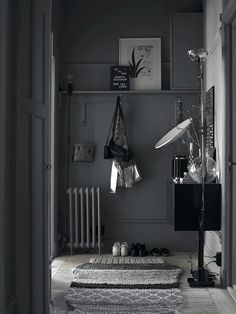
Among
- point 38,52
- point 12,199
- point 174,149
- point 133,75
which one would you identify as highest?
point 133,75

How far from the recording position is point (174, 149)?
16.5 feet

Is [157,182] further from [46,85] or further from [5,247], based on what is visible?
[5,247]

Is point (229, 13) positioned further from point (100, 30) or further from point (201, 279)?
point (201, 279)

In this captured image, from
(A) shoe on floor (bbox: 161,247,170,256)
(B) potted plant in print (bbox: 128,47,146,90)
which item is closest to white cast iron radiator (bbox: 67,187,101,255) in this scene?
(A) shoe on floor (bbox: 161,247,170,256)

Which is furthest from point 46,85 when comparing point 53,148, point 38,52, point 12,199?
point 53,148

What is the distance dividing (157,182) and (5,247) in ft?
11.3

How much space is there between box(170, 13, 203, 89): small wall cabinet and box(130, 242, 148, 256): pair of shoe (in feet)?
6.48

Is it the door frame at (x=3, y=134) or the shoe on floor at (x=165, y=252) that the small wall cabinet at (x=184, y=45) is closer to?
the shoe on floor at (x=165, y=252)

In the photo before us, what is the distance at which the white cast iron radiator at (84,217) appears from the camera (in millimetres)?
4770

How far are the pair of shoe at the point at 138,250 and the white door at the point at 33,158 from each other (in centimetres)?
229

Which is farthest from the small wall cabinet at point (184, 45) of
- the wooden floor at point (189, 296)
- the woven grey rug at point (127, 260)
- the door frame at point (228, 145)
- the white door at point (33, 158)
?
the white door at point (33, 158)

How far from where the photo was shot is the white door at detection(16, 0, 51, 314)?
2.05m

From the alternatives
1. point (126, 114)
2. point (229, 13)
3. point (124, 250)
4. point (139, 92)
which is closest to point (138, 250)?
point (124, 250)

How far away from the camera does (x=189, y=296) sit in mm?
3311
